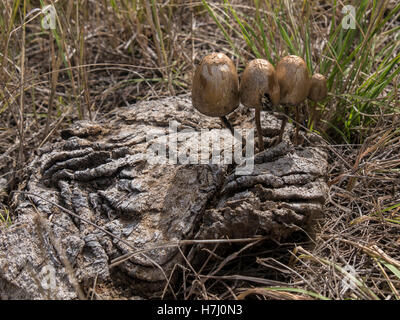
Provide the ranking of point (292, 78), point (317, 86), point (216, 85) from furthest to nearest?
1. point (317, 86)
2. point (292, 78)
3. point (216, 85)

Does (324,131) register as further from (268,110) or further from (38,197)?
(38,197)

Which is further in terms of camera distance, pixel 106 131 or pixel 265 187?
pixel 106 131

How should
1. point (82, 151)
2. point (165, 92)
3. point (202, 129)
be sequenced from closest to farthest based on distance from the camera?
point (82, 151) < point (202, 129) < point (165, 92)

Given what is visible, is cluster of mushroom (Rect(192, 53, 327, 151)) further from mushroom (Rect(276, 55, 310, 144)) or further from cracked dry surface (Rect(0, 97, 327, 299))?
cracked dry surface (Rect(0, 97, 327, 299))

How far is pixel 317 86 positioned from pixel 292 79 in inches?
11.9

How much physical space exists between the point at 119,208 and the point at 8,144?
1365mm

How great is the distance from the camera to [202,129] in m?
2.65

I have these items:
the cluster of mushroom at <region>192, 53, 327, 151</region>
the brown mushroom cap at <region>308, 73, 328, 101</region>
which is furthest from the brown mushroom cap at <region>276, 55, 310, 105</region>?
the brown mushroom cap at <region>308, 73, 328, 101</region>

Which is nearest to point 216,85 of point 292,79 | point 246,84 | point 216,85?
point 216,85

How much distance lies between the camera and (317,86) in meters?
2.44

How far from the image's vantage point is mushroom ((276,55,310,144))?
86.6 inches

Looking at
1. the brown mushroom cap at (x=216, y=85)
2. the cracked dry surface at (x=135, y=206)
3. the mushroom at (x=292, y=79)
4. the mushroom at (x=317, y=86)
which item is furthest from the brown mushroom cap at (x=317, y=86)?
the brown mushroom cap at (x=216, y=85)

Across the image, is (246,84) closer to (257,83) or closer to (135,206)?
(257,83)

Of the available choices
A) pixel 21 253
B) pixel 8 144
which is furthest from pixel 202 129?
pixel 8 144
